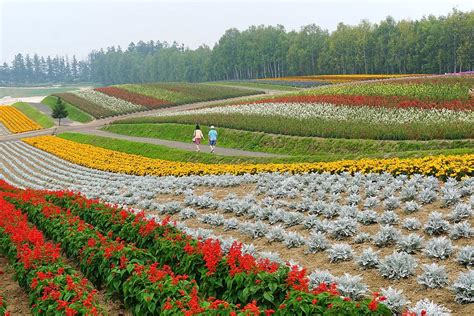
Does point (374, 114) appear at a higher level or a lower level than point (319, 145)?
higher

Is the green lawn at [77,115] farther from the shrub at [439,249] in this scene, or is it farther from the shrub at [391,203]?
the shrub at [439,249]

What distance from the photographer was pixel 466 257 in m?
7.92

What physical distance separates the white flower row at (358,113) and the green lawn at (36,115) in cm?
3555

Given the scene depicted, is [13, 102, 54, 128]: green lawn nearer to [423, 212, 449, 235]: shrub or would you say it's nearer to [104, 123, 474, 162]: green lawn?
[104, 123, 474, 162]: green lawn

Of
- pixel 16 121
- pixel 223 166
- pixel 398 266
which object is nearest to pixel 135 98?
pixel 16 121

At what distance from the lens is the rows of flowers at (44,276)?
23.9 ft

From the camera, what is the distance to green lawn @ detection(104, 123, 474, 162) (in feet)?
71.7

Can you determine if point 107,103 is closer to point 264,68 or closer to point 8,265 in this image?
point 264,68

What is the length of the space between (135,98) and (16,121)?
20.8 m

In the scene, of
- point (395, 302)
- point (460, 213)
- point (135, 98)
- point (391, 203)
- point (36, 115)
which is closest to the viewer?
point (395, 302)

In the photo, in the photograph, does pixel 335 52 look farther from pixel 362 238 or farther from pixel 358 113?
pixel 362 238

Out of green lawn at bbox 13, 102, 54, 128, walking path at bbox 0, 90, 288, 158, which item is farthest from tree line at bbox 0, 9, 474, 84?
green lawn at bbox 13, 102, 54, 128

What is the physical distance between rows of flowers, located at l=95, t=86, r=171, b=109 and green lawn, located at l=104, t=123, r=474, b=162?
34.3 metres

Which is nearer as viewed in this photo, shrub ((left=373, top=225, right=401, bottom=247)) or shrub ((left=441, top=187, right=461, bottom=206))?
shrub ((left=373, top=225, right=401, bottom=247))
